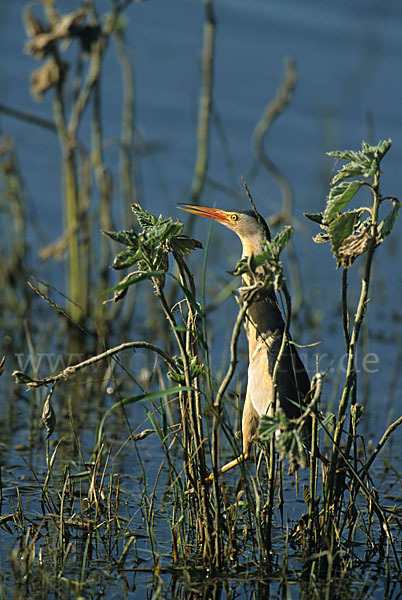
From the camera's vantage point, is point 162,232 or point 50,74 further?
point 50,74

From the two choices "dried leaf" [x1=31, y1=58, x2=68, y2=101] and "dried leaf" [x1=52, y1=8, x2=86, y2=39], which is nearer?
"dried leaf" [x1=52, y1=8, x2=86, y2=39]

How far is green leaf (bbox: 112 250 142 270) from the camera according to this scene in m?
3.44

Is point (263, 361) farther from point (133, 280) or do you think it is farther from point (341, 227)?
point (133, 280)

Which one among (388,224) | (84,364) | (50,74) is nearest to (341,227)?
(388,224)

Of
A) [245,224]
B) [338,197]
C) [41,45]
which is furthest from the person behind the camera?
[41,45]

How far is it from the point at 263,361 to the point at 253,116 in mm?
7418

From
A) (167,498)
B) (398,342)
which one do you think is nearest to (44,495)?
(167,498)

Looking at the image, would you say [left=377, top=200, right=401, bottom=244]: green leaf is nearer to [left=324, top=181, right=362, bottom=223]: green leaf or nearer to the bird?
[left=324, top=181, right=362, bottom=223]: green leaf

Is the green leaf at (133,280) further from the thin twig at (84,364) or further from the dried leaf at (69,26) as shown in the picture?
the dried leaf at (69,26)

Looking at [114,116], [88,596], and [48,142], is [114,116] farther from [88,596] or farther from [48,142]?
[88,596]

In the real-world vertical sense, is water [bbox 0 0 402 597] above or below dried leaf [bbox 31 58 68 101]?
above

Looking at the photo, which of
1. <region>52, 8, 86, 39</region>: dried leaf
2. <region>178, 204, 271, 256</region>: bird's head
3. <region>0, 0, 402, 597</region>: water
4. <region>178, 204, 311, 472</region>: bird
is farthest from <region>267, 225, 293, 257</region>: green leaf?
<region>52, 8, 86, 39</region>: dried leaf

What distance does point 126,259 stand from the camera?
11.5ft

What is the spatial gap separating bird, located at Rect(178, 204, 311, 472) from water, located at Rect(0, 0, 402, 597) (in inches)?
82.0
